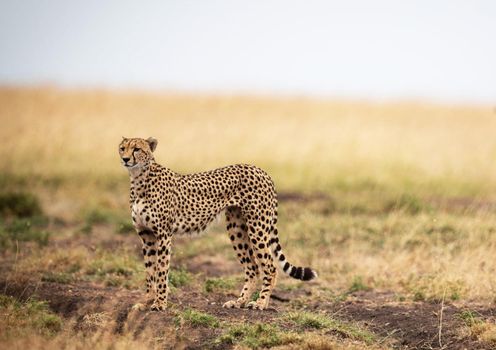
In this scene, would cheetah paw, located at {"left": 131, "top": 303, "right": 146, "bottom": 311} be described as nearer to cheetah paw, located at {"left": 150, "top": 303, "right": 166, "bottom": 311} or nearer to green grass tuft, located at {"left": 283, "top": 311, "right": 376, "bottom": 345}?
cheetah paw, located at {"left": 150, "top": 303, "right": 166, "bottom": 311}

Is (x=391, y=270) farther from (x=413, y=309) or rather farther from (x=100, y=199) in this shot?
(x=100, y=199)

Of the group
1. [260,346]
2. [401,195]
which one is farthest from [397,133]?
[260,346]

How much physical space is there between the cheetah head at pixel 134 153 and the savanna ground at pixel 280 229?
931 mm

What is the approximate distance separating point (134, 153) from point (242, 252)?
108cm

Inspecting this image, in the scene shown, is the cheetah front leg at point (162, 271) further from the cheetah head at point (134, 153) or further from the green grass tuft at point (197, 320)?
the cheetah head at point (134, 153)

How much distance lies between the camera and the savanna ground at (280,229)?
5.76m

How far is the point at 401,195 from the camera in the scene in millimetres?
10922

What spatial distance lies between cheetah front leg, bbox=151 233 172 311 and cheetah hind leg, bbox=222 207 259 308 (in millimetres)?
519

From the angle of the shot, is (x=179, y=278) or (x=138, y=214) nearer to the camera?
(x=138, y=214)

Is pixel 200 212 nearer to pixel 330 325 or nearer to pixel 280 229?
pixel 330 325

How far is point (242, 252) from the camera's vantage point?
646cm

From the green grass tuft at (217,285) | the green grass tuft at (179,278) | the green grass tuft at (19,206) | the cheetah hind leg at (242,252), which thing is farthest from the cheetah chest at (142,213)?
the green grass tuft at (19,206)

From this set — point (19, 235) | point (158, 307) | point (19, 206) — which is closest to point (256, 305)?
point (158, 307)

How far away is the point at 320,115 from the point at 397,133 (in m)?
2.28
